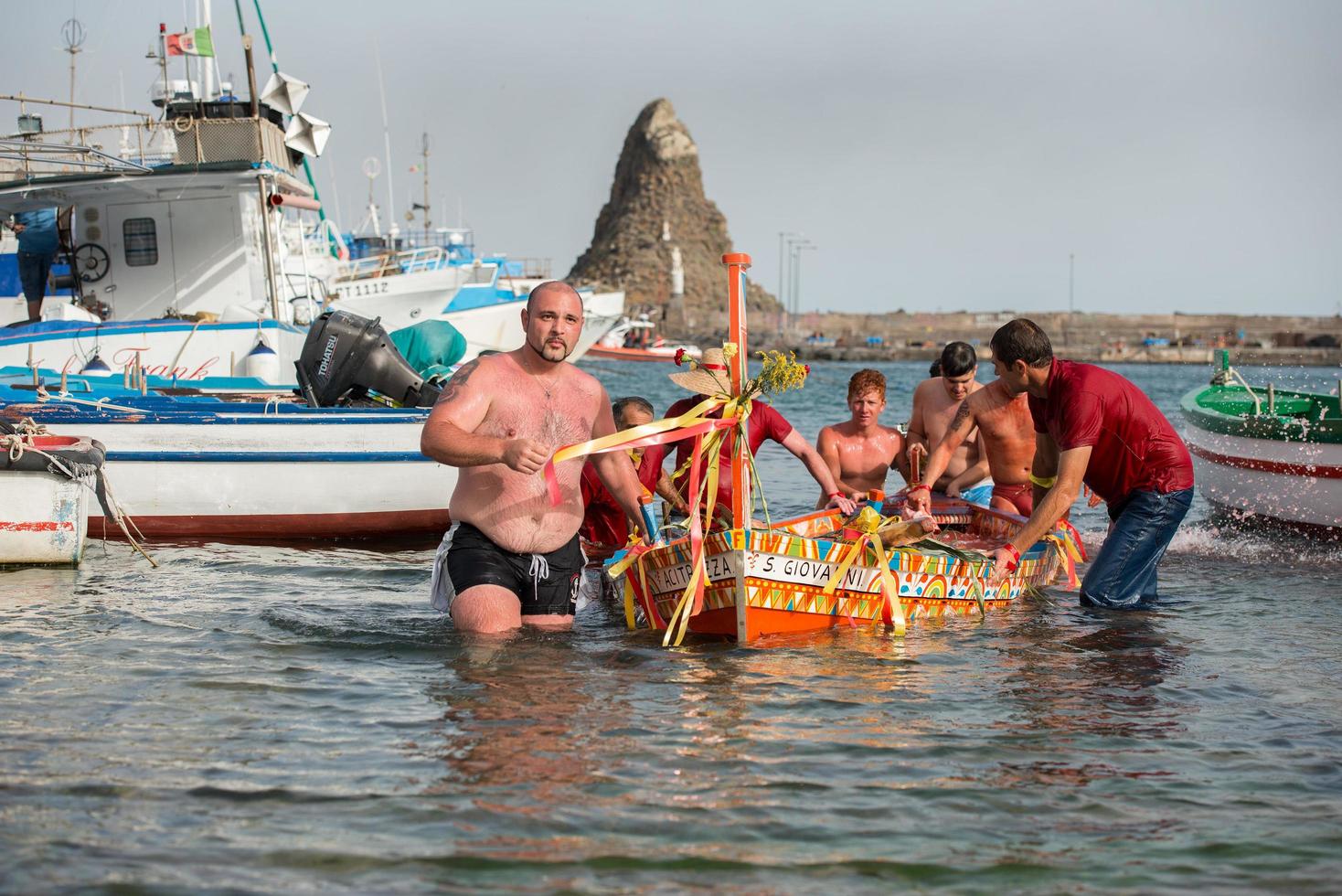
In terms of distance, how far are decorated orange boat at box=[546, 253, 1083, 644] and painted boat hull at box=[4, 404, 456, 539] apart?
14.9ft

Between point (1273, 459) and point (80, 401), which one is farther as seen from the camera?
point (1273, 459)

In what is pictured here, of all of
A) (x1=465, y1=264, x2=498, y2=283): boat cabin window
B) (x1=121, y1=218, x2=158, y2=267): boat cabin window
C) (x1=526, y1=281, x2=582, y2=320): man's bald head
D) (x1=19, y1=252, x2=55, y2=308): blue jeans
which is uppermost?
(x1=465, y1=264, x2=498, y2=283): boat cabin window

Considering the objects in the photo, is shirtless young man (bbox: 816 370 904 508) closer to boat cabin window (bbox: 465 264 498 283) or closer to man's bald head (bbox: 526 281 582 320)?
man's bald head (bbox: 526 281 582 320)

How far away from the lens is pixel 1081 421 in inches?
296

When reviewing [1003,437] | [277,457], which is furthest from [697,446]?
[277,457]

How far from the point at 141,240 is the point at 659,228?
146 meters

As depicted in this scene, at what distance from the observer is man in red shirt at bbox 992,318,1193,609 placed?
7516 millimetres

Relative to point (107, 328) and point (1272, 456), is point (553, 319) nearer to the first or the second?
point (1272, 456)

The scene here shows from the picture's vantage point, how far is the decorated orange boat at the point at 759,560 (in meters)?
6.95

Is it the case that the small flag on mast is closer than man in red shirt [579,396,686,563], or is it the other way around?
man in red shirt [579,396,686,563]

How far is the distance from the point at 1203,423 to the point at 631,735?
36.8 ft

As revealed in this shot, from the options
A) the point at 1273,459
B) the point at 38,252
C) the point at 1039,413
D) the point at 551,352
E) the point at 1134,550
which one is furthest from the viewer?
the point at 38,252

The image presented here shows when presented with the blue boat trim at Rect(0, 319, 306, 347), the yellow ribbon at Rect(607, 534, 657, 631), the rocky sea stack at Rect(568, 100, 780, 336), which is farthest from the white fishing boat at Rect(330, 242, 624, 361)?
the rocky sea stack at Rect(568, 100, 780, 336)

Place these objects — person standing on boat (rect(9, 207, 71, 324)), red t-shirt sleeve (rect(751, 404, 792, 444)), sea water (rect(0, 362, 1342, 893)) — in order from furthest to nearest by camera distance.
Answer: person standing on boat (rect(9, 207, 71, 324))
red t-shirt sleeve (rect(751, 404, 792, 444))
sea water (rect(0, 362, 1342, 893))
